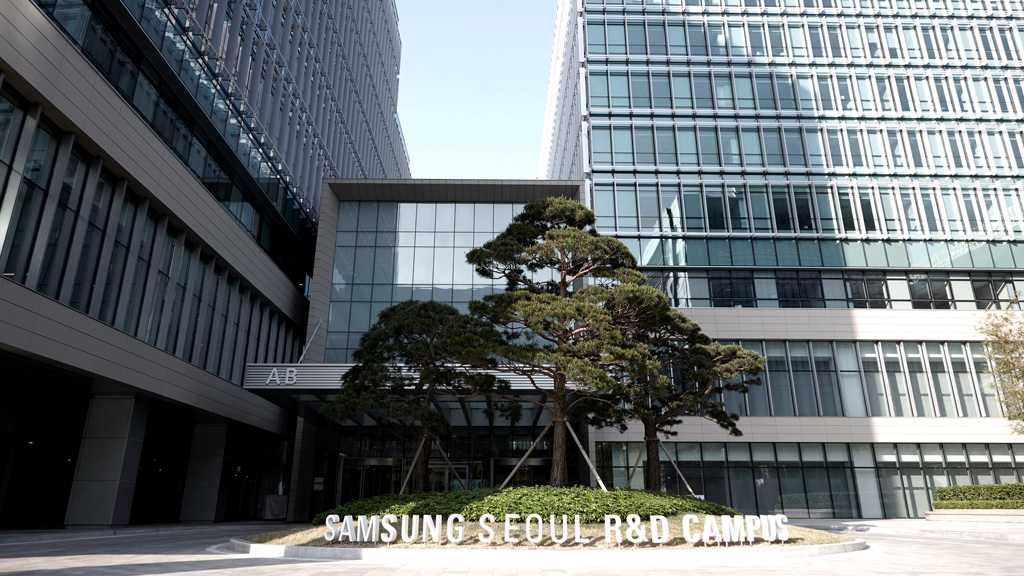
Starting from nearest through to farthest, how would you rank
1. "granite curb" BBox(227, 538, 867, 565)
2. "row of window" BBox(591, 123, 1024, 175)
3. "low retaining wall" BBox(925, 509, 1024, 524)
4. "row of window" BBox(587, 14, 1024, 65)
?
"granite curb" BBox(227, 538, 867, 565)
"low retaining wall" BBox(925, 509, 1024, 524)
"row of window" BBox(591, 123, 1024, 175)
"row of window" BBox(587, 14, 1024, 65)

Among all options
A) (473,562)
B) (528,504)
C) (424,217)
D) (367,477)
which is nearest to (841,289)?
(424,217)

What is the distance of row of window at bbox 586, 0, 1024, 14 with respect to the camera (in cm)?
4141

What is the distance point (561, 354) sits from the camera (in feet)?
58.0

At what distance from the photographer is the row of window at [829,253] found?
35875 mm

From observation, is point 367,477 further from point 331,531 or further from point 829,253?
point 829,253

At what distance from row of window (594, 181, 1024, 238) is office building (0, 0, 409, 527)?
19059mm

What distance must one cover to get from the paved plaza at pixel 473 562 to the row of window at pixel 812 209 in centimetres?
2203

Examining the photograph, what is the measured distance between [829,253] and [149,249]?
34.4m

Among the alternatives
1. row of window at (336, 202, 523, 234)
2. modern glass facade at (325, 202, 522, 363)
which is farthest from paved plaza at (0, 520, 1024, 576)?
row of window at (336, 202, 523, 234)

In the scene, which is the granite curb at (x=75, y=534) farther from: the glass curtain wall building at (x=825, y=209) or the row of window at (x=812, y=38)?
the row of window at (x=812, y=38)

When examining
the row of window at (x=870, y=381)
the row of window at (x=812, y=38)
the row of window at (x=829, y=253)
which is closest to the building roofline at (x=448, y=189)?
the row of window at (x=829, y=253)

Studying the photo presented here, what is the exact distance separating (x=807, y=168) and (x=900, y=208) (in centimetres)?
583

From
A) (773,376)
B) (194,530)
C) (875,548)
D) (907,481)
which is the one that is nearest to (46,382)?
(194,530)

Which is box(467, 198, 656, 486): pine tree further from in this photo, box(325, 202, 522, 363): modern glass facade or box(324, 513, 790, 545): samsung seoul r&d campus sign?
box(325, 202, 522, 363): modern glass facade
